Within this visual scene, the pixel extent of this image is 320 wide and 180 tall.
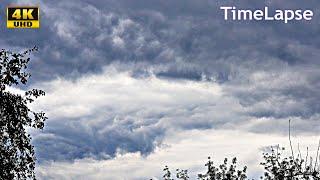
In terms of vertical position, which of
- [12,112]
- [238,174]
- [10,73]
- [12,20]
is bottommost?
[238,174]

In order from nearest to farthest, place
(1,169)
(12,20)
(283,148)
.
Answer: (1,169) → (12,20) → (283,148)

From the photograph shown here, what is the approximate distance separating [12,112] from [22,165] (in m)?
2.46

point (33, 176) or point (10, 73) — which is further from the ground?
point (10, 73)

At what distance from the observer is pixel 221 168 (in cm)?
5034

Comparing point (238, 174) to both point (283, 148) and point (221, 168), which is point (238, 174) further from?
point (283, 148)

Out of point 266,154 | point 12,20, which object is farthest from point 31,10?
point 266,154

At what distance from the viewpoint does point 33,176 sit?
28.1 metres

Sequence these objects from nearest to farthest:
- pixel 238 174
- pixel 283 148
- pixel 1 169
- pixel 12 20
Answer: pixel 1 169 → pixel 12 20 → pixel 283 148 → pixel 238 174

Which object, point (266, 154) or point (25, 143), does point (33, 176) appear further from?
point (266, 154)

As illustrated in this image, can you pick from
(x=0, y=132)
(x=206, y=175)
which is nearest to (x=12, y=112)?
(x=0, y=132)

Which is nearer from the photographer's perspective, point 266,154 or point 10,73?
point 10,73

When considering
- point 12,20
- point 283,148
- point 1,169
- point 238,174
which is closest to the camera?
point 1,169

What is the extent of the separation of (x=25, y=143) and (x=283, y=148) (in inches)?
815

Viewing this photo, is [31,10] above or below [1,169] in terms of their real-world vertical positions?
above
